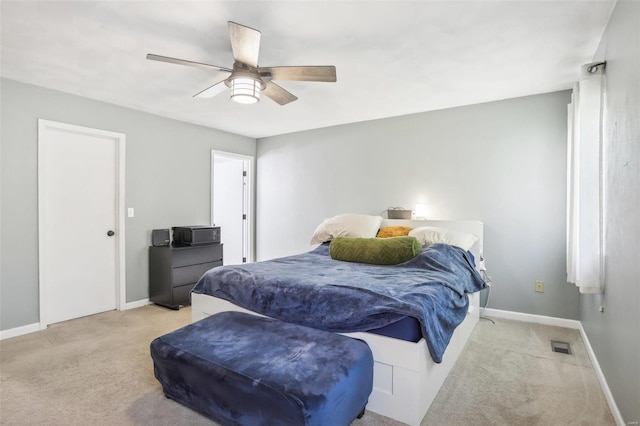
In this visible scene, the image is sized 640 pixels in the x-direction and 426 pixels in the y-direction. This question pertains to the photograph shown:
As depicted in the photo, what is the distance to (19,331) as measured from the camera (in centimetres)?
311

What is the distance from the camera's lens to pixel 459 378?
231 centimetres

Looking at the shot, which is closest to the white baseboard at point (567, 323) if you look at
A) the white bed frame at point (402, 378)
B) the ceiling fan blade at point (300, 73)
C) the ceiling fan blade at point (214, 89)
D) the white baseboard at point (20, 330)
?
the white bed frame at point (402, 378)

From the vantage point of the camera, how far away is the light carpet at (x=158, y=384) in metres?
1.88

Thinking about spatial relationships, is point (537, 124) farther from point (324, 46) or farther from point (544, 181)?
point (324, 46)

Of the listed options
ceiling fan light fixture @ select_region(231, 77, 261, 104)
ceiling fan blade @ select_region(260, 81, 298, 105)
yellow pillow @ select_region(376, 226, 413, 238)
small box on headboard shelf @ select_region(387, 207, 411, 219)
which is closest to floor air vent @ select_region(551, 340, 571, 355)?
yellow pillow @ select_region(376, 226, 413, 238)

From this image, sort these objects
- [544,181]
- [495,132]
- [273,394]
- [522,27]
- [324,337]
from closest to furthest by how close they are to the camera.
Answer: [273,394]
[324,337]
[522,27]
[544,181]
[495,132]

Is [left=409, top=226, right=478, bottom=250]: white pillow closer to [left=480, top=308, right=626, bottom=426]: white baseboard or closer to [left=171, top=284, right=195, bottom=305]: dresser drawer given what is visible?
[left=480, top=308, right=626, bottom=426]: white baseboard

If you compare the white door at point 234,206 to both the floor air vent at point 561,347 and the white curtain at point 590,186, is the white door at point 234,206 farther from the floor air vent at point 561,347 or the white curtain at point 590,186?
the white curtain at point 590,186

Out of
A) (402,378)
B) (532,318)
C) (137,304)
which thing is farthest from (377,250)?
(137,304)

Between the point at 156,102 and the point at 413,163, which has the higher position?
the point at 156,102

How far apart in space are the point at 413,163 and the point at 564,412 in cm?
287

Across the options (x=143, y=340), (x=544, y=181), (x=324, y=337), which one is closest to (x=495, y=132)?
(x=544, y=181)

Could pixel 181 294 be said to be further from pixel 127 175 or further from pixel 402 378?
pixel 402 378

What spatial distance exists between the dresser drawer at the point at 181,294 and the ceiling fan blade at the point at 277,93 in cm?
253
